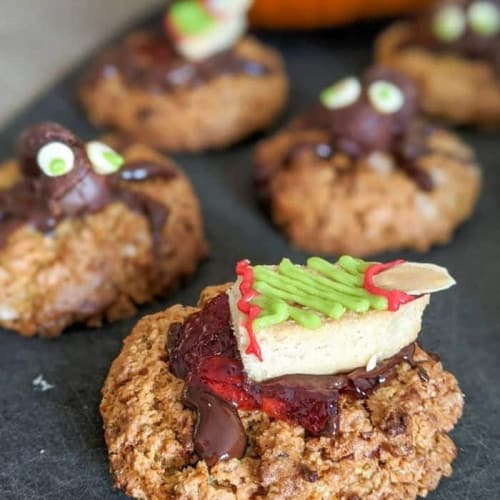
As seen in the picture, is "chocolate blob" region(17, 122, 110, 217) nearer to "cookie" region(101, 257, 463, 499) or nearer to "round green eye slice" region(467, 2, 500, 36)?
"cookie" region(101, 257, 463, 499)

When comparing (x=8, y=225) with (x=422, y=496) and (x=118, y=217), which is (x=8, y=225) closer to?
(x=118, y=217)

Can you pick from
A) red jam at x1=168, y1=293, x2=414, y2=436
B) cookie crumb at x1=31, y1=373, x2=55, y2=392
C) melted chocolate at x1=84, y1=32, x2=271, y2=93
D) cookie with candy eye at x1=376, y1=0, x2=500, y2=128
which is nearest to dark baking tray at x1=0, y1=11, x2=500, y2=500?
cookie crumb at x1=31, y1=373, x2=55, y2=392

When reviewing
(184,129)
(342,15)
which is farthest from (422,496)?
(342,15)

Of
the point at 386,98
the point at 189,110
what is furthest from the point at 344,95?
the point at 189,110

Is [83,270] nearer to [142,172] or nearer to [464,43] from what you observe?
[142,172]

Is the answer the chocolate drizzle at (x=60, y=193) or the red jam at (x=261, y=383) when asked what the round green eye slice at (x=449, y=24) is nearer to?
the chocolate drizzle at (x=60, y=193)
